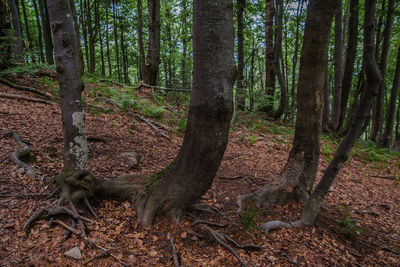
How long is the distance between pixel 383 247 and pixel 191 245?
2.83m

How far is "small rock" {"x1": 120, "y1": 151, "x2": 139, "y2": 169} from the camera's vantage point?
4.30 metres

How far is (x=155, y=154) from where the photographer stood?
528 cm

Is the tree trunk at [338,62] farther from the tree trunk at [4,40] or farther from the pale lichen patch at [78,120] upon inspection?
the tree trunk at [4,40]

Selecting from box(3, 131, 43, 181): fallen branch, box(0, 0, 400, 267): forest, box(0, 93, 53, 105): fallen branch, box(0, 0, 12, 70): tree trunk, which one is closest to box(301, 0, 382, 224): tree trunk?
box(0, 0, 400, 267): forest

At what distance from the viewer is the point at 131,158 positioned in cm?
446

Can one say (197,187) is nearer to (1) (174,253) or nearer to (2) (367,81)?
(1) (174,253)

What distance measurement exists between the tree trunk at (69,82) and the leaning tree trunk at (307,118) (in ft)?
8.27

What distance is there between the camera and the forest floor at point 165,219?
2318mm

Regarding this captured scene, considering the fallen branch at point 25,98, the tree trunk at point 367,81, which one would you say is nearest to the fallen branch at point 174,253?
the tree trunk at point 367,81

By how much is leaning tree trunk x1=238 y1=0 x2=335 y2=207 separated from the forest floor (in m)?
0.28

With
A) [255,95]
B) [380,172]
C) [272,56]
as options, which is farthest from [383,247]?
[272,56]

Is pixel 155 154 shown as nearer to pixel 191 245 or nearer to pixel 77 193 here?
pixel 77 193

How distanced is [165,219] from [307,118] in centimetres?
272

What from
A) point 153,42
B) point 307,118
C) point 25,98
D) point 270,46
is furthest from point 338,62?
point 25,98
